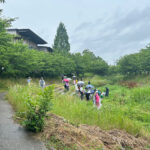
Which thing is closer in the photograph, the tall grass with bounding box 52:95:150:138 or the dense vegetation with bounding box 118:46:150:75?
the tall grass with bounding box 52:95:150:138

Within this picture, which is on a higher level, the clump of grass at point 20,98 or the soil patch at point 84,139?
the clump of grass at point 20,98

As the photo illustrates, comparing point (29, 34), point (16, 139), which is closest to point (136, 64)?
point (29, 34)

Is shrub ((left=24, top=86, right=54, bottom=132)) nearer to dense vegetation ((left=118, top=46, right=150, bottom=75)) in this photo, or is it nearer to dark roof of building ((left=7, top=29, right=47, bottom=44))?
dark roof of building ((left=7, top=29, right=47, bottom=44))

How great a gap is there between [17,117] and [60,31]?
41.7 metres

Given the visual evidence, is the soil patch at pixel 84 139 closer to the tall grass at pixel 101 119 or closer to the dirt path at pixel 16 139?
the dirt path at pixel 16 139

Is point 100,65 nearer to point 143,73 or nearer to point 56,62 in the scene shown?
point 143,73

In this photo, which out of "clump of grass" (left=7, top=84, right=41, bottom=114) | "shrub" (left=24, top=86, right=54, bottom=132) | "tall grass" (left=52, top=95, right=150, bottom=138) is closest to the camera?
"shrub" (left=24, top=86, right=54, bottom=132)

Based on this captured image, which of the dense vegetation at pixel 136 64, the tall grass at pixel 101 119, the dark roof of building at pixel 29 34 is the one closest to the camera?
the tall grass at pixel 101 119

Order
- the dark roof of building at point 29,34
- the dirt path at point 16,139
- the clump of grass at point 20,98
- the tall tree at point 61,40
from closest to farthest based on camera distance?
1. the dirt path at point 16,139
2. the clump of grass at point 20,98
3. the dark roof of building at point 29,34
4. the tall tree at point 61,40

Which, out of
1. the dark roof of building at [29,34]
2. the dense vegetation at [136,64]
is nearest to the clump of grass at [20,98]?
the dark roof of building at [29,34]

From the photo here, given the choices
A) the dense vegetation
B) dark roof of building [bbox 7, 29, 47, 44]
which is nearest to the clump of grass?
dark roof of building [bbox 7, 29, 47, 44]

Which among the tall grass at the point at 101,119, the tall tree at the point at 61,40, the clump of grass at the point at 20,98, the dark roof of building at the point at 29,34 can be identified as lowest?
the tall grass at the point at 101,119

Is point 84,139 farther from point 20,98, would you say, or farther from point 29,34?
point 29,34

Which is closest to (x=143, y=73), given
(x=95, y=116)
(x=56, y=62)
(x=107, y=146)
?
(x=56, y=62)
